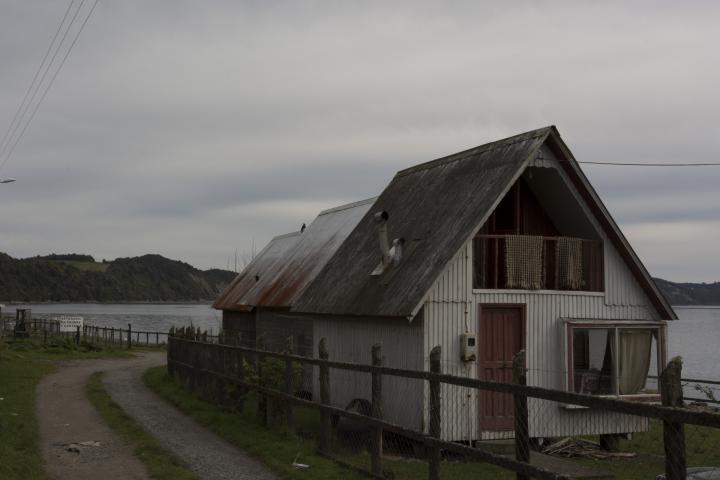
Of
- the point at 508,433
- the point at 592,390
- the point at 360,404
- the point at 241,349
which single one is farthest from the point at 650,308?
the point at 241,349

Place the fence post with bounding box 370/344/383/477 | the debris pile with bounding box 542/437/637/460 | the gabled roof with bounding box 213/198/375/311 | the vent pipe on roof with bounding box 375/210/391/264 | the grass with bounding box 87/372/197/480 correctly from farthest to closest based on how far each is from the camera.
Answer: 1. the gabled roof with bounding box 213/198/375/311
2. the vent pipe on roof with bounding box 375/210/391/264
3. the debris pile with bounding box 542/437/637/460
4. the grass with bounding box 87/372/197/480
5. the fence post with bounding box 370/344/383/477

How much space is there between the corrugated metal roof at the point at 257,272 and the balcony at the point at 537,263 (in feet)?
42.7

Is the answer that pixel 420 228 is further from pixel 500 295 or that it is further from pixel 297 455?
pixel 297 455

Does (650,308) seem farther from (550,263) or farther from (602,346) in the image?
(602,346)

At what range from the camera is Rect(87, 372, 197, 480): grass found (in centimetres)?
1270

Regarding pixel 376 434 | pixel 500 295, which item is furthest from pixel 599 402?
pixel 500 295

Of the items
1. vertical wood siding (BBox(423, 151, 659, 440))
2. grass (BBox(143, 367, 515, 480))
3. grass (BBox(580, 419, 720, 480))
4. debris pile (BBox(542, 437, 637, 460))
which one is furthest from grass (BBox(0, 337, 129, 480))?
debris pile (BBox(542, 437, 637, 460))

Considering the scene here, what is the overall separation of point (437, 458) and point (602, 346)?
521 inches

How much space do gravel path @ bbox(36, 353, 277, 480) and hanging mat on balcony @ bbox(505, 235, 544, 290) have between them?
20.8 feet

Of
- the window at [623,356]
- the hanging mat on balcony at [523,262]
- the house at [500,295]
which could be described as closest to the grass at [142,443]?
the house at [500,295]

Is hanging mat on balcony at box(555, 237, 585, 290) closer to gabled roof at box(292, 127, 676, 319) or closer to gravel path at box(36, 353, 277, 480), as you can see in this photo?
gabled roof at box(292, 127, 676, 319)

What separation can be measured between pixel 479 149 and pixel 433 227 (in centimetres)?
232

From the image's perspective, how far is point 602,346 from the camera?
23.2 m

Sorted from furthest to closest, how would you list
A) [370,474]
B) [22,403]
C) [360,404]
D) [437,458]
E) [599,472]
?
[22,403]
[360,404]
[599,472]
[370,474]
[437,458]
